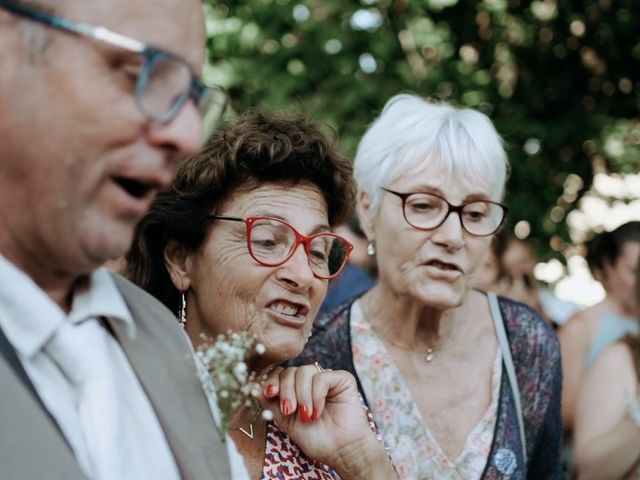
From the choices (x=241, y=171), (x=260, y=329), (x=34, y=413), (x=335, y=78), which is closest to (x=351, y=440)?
(x=260, y=329)

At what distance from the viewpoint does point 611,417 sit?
416cm

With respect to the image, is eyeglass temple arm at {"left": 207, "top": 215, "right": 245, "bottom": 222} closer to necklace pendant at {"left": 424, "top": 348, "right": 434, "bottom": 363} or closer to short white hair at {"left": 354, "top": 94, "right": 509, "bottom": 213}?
short white hair at {"left": 354, "top": 94, "right": 509, "bottom": 213}

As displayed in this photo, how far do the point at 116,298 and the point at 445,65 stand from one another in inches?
191

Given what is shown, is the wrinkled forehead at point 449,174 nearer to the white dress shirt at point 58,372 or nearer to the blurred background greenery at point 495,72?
the white dress shirt at point 58,372

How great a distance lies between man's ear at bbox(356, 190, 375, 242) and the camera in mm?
3582

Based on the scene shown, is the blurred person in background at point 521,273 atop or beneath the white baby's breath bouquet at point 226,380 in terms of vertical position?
beneath

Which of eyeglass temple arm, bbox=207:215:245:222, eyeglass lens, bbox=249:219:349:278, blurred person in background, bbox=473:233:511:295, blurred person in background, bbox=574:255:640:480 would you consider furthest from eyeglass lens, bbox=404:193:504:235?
blurred person in background, bbox=473:233:511:295

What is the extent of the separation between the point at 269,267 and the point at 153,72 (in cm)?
111

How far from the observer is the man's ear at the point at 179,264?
2.75 meters

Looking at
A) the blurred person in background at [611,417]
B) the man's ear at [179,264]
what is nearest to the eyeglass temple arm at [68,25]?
the man's ear at [179,264]

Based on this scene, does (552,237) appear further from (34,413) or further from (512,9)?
(34,413)

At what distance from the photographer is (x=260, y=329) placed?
2582mm

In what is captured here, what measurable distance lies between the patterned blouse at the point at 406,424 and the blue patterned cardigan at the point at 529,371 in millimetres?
37

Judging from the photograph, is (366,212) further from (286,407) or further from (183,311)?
(286,407)
